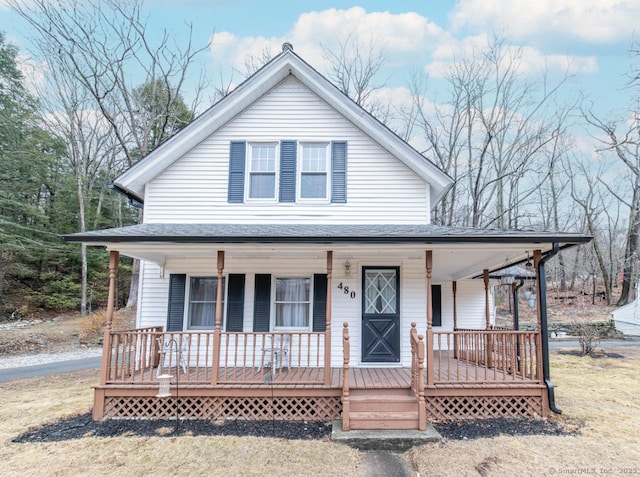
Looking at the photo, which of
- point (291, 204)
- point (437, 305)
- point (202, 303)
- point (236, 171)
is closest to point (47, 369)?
point (202, 303)

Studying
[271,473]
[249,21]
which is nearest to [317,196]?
[271,473]

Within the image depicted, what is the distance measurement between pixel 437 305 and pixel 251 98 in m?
8.20

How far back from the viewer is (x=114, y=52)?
1652cm

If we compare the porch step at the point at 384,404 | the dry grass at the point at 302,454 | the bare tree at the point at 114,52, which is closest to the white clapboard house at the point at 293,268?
the porch step at the point at 384,404

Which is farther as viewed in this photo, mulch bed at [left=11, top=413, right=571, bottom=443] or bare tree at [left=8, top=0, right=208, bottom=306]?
bare tree at [left=8, top=0, right=208, bottom=306]

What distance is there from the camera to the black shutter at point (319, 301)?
780 cm

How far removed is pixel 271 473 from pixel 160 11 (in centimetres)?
1844

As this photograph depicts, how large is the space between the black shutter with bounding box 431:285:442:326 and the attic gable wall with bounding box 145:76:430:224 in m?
4.07

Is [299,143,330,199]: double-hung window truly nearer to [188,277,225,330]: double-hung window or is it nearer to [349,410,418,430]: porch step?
[188,277,225,330]: double-hung window

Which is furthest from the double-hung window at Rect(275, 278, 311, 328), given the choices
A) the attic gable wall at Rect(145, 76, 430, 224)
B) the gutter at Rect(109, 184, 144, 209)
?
the gutter at Rect(109, 184, 144, 209)

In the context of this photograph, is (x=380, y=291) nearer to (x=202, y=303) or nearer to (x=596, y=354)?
(x=202, y=303)

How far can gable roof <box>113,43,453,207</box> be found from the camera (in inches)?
320

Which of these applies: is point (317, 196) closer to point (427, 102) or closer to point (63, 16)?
point (63, 16)

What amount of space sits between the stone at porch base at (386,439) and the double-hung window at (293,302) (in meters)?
2.89
